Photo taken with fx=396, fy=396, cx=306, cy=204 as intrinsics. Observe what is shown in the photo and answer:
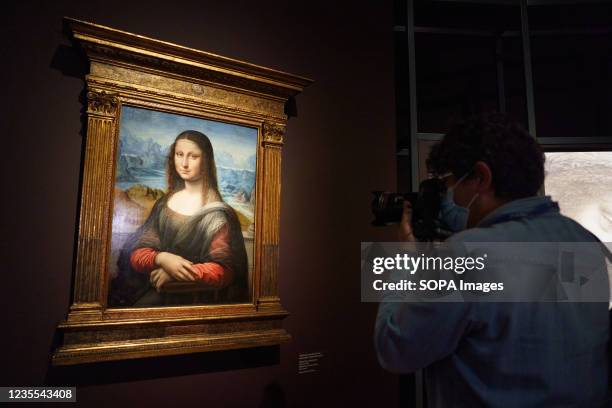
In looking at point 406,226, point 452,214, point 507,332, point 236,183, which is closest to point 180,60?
point 236,183

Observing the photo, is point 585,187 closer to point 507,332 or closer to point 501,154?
point 501,154

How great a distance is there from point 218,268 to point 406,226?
121cm

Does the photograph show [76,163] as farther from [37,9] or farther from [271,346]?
[271,346]

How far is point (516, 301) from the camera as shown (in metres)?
1.15

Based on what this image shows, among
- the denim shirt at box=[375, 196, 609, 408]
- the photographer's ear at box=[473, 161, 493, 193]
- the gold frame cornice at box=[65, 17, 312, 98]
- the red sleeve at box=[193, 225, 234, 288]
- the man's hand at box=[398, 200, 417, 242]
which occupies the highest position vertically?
the gold frame cornice at box=[65, 17, 312, 98]

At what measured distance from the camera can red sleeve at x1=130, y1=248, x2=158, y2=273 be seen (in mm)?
2121

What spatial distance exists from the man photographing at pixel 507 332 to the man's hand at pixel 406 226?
0.30m

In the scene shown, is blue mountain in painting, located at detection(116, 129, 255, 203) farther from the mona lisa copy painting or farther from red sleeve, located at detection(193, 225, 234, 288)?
red sleeve, located at detection(193, 225, 234, 288)

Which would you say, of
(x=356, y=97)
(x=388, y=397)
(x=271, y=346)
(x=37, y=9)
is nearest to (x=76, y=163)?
(x=37, y=9)

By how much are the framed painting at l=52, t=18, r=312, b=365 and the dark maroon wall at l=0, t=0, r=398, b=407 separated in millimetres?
133

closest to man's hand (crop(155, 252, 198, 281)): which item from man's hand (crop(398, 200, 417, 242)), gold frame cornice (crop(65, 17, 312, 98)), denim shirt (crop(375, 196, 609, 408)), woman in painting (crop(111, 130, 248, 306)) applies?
woman in painting (crop(111, 130, 248, 306))

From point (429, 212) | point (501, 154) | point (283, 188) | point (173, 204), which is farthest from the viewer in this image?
point (283, 188)

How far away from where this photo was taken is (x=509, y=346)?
1.15 m

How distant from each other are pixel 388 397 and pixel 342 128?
2049 millimetres
